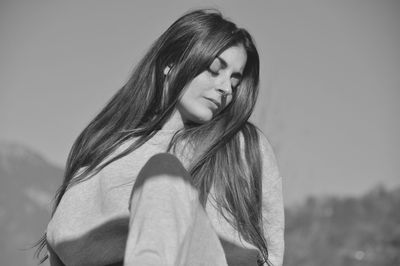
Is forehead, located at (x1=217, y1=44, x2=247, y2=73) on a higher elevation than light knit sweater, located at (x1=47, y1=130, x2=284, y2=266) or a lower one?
higher

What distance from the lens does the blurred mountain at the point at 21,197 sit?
58.6 feet

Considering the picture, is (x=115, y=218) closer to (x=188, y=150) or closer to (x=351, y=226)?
(x=188, y=150)

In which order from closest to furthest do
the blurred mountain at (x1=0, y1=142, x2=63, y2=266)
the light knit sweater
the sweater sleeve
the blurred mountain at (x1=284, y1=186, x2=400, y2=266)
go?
the light knit sweater < the sweater sleeve < the blurred mountain at (x1=0, y1=142, x2=63, y2=266) < the blurred mountain at (x1=284, y1=186, x2=400, y2=266)

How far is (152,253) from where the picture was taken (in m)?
1.30

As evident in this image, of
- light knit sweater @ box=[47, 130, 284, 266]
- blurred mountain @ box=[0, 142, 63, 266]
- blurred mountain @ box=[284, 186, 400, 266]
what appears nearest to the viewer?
light knit sweater @ box=[47, 130, 284, 266]

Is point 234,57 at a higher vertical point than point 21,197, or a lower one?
higher

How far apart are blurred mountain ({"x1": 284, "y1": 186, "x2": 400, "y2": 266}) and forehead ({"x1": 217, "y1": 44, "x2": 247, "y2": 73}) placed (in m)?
28.0

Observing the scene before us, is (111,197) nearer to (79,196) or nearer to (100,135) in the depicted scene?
(79,196)

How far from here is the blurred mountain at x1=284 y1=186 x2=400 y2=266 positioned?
32478mm

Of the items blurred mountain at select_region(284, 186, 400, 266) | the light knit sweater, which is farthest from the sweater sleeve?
blurred mountain at select_region(284, 186, 400, 266)

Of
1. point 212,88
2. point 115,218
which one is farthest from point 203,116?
point 115,218

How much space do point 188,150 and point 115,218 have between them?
40 centimetres

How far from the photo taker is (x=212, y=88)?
1.97 m

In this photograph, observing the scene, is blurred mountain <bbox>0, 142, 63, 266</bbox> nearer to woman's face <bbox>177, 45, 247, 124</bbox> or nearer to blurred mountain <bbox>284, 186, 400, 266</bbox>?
blurred mountain <bbox>284, 186, 400, 266</bbox>
